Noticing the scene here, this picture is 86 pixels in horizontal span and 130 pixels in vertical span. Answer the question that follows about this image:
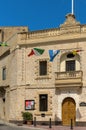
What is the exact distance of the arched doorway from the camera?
3406 cm

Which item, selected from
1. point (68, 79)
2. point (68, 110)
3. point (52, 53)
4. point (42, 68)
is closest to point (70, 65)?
point (68, 79)

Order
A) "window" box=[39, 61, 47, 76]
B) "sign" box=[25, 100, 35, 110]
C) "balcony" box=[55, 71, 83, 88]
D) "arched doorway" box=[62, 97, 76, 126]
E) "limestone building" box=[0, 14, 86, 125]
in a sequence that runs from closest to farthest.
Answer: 1. "balcony" box=[55, 71, 83, 88]
2. "limestone building" box=[0, 14, 86, 125]
3. "arched doorway" box=[62, 97, 76, 126]
4. "sign" box=[25, 100, 35, 110]
5. "window" box=[39, 61, 47, 76]

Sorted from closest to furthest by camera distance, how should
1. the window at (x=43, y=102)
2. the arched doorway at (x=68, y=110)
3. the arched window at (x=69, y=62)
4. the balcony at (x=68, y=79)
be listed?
the balcony at (x=68, y=79) → the arched doorway at (x=68, y=110) → the arched window at (x=69, y=62) → the window at (x=43, y=102)

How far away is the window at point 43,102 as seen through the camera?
3498cm

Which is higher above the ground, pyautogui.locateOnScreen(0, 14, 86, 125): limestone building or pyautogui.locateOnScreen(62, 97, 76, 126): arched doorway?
pyautogui.locateOnScreen(0, 14, 86, 125): limestone building

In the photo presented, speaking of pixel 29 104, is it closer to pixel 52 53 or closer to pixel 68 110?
pixel 68 110

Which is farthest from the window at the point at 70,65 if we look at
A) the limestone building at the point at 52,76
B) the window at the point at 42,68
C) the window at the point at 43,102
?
the window at the point at 43,102

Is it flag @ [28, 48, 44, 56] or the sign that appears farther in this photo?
the sign

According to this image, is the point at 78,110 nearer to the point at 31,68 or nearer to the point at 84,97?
the point at 84,97

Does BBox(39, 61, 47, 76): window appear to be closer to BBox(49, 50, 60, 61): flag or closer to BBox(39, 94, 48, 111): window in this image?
BBox(49, 50, 60, 61): flag

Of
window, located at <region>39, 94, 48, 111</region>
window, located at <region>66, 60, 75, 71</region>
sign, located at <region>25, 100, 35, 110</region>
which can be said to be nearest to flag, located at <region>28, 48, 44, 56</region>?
window, located at <region>66, 60, 75, 71</region>

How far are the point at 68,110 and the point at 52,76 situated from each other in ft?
11.5

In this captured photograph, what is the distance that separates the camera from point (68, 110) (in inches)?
1350

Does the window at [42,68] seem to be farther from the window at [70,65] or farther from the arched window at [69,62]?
the window at [70,65]
